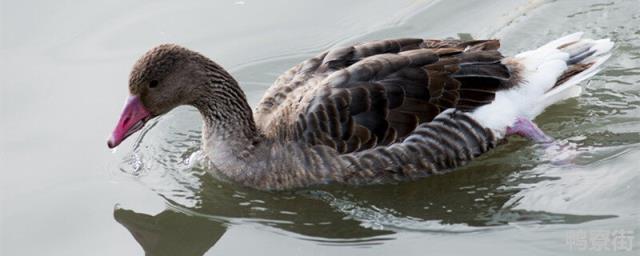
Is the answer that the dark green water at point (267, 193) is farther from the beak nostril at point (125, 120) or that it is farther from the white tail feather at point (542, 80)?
the beak nostril at point (125, 120)

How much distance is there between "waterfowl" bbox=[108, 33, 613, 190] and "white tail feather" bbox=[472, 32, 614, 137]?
0.04 feet

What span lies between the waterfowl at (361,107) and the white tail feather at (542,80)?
0.01 metres

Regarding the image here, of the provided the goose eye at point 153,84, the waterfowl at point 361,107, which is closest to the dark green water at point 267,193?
the waterfowl at point 361,107

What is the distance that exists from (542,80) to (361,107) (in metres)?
1.81

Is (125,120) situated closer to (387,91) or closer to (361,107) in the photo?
(361,107)

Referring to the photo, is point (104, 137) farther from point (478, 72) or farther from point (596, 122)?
point (596, 122)

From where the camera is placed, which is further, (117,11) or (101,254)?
(117,11)

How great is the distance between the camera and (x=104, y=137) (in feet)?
33.4

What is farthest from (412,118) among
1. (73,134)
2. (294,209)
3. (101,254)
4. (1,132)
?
(1,132)

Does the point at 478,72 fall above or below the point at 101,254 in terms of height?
above

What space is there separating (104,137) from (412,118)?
3202mm

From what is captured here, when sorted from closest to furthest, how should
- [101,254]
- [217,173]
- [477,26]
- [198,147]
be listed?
[101,254], [217,173], [198,147], [477,26]

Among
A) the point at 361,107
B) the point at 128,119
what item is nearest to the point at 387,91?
the point at 361,107

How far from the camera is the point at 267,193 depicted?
9.16 m
